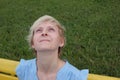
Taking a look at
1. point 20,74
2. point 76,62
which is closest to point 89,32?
point 76,62

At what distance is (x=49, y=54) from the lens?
241 cm

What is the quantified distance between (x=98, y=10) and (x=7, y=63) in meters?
3.65

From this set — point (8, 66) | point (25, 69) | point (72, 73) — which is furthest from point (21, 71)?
point (72, 73)

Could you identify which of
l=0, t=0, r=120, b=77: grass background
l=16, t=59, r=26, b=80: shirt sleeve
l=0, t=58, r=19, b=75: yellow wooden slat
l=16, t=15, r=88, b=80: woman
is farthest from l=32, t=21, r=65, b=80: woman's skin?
l=0, t=0, r=120, b=77: grass background

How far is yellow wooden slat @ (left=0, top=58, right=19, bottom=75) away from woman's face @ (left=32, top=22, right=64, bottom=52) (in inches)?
20.1

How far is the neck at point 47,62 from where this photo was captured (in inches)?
95.1

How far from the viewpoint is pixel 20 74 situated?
2.73m

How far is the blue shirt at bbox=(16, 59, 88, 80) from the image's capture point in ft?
8.11

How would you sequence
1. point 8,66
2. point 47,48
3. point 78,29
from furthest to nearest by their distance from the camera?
point 78,29 → point 8,66 → point 47,48

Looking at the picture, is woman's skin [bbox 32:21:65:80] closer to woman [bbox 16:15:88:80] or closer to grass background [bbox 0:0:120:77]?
woman [bbox 16:15:88:80]

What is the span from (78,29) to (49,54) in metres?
3.10

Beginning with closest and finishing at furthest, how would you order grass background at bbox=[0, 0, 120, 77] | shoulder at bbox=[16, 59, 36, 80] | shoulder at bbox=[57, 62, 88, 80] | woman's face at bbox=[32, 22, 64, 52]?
woman's face at bbox=[32, 22, 64, 52], shoulder at bbox=[57, 62, 88, 80], shoulder at bbox=[16, 59, 36, 80], grass background at bbox=[0, 0, 120, 77]

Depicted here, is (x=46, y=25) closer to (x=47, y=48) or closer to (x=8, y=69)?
(x=47, y=48)

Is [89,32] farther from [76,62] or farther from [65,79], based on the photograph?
[65,79]
